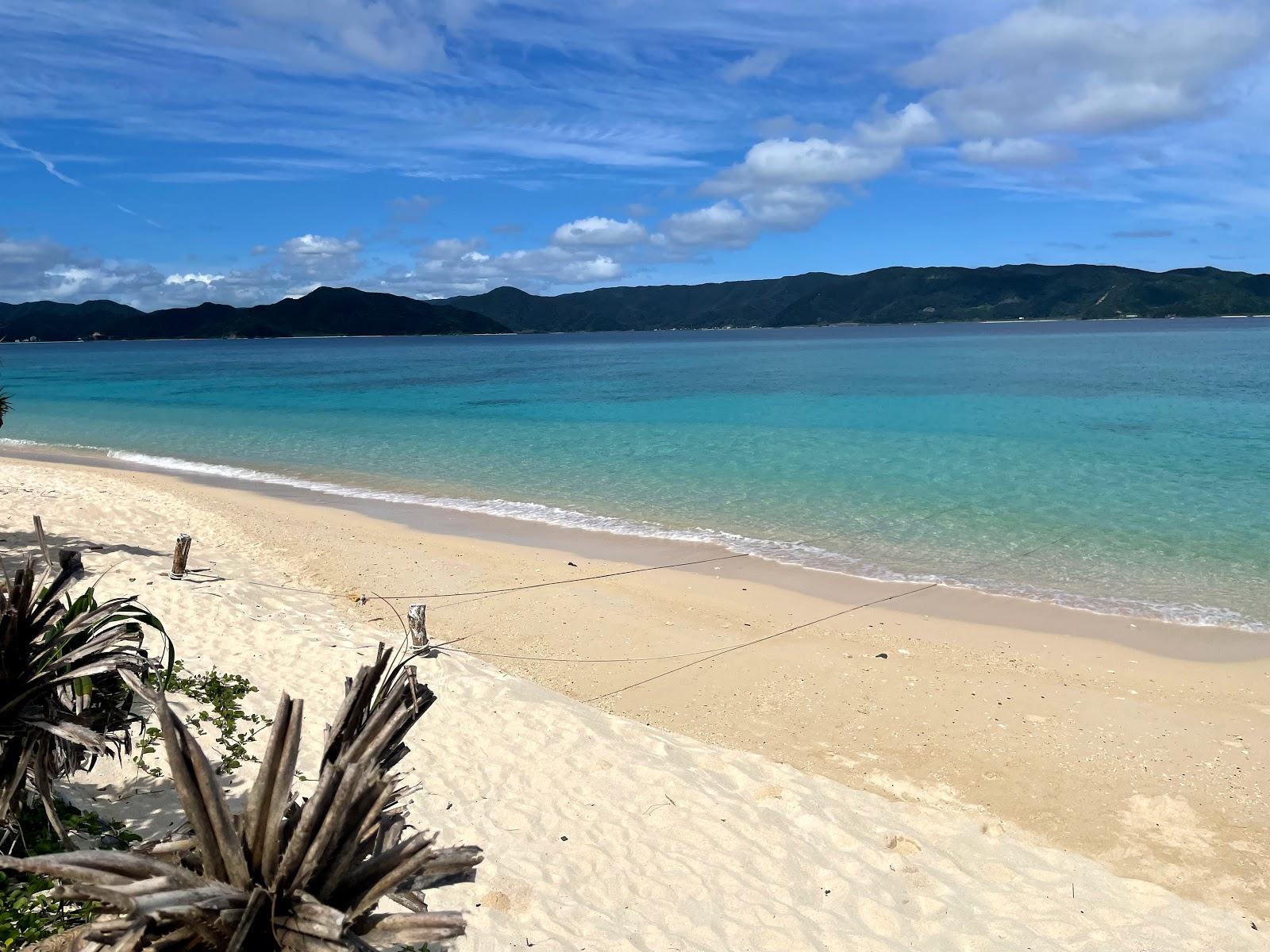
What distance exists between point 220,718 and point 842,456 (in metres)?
20.8

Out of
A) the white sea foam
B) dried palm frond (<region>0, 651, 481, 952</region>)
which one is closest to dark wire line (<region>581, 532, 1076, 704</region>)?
the white sea foam

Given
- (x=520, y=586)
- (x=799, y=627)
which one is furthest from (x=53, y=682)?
(x=520, y=586)

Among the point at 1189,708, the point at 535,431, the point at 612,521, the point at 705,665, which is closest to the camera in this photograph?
the point at 1189,708

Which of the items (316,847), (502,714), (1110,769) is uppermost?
(316,847)

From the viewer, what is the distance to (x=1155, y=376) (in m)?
52.4

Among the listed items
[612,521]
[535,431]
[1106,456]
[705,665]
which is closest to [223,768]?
[705,665]

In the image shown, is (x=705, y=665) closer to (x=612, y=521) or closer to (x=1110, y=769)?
(x=1110, y=769)

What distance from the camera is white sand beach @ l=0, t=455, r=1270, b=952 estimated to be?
5293mm

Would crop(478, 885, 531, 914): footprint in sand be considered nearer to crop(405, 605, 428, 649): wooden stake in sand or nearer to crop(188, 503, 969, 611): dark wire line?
crop(405, 605, 428, 649): wooden stake in sand

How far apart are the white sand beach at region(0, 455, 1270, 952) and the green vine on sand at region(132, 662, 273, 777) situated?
191mm

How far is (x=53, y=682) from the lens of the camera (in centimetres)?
369

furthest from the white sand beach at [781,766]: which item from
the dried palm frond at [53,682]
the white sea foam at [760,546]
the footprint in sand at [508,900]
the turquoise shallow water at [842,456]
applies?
the turquoise shallow water at [842,456]

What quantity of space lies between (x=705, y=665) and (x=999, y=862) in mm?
4246

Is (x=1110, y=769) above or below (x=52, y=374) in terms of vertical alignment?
below
